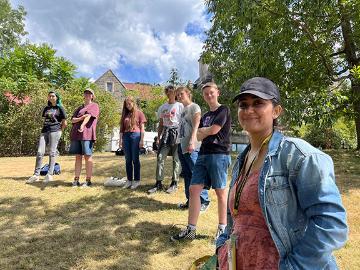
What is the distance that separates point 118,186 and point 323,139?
15206mm

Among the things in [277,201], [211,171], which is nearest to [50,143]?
[211,171]

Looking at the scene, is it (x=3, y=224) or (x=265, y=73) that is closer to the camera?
(x=3, y=224)

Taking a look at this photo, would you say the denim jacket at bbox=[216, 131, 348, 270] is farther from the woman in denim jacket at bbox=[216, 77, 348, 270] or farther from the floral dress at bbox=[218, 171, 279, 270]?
the floral dress at bbox=[218, 171, 279, 270]

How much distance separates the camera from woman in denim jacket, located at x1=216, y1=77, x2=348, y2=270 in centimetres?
142

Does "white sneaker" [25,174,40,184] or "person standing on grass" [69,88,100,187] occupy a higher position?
"person standing on grass" [69,88,100,187]

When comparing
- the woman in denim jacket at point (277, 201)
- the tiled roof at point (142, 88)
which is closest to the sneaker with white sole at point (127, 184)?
the woman in denim jacket at point (277, 201)

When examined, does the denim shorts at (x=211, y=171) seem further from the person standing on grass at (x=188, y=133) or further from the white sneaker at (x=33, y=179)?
the white sneaker at (x=33, y=179)

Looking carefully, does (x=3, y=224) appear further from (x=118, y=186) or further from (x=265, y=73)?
(x=265, y=73)

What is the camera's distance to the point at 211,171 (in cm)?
435

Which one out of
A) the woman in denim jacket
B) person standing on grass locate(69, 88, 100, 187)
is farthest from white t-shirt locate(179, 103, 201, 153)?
the woman in denim jacket

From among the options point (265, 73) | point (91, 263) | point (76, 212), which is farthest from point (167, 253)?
point (265, 73)

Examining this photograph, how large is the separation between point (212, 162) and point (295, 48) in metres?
7.69

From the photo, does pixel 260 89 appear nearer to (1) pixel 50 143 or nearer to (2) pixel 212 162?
(2) pixel 212 162

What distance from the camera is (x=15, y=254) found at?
13.5 ft
